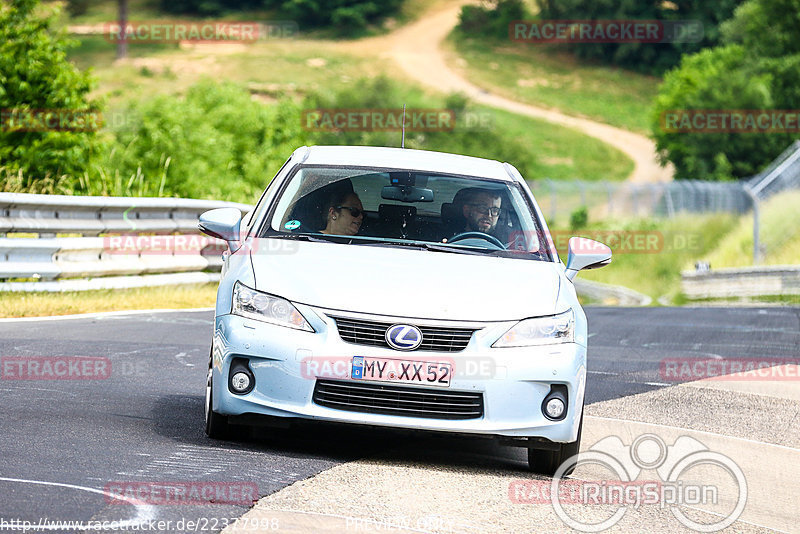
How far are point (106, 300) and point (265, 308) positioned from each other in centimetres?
797

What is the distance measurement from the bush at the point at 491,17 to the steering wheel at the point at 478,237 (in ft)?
396

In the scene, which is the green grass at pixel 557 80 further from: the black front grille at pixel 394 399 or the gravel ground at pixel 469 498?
the black front grille at pixel 394 399

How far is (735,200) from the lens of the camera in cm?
4156

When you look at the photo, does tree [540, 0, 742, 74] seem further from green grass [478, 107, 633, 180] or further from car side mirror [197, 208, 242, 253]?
car side mirror [197, 208, 242, 253]

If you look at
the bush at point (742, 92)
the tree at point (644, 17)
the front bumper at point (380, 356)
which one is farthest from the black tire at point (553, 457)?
the tree at point (644, 17)

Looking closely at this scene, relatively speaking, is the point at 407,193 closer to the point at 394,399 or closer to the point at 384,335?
the point at 384,335

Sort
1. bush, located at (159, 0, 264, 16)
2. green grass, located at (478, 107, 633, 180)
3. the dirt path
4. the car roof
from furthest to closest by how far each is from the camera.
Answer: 1. bush, located at (159, 0, 264, 16)
2. the dirt path
3. green grass, located at (478, 107, 633, 180)
4. the car roof

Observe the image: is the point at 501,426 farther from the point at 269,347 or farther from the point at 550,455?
the point at 269,347

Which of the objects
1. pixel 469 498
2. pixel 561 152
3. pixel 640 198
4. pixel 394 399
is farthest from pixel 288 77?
pixel 469 498

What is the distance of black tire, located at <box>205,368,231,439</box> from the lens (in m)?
6.85

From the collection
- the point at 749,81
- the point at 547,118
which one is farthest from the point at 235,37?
the point at 749,81

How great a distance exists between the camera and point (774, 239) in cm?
3189

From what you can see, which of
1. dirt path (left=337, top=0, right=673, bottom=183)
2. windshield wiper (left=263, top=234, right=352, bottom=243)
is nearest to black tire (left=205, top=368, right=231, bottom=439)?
windshield wiper (left=263, top=234, right=352, bottom=243)

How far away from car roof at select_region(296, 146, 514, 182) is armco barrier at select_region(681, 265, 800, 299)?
59.0ft
